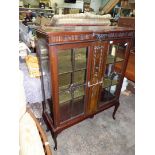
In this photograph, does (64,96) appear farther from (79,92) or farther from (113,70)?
(113,70)

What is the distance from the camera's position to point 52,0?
6.82 metres

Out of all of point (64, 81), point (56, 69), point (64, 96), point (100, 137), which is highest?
point (56, 69)

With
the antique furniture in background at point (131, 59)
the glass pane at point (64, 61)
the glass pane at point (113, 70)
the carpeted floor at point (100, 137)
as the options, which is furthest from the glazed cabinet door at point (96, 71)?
the antique furniture in background at point (131, 59)

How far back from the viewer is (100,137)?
1812 mm

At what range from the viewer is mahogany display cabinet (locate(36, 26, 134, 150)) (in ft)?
3.90

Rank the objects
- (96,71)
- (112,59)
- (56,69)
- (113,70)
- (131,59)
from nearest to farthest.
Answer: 1. (56,69)
2. (96,71)
3. (112,59)
4. (113,70)
5. (131,59)

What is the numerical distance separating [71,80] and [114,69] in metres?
0.62

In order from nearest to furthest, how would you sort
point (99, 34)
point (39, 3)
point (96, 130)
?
1. point (99, 34)
2. point (96, 130)
3. point (39, 3)

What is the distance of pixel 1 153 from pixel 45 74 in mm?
910

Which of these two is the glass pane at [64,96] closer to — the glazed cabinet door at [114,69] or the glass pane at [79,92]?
the glass pane at [79,92]

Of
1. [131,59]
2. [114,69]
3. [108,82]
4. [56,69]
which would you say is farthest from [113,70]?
[131,59]
